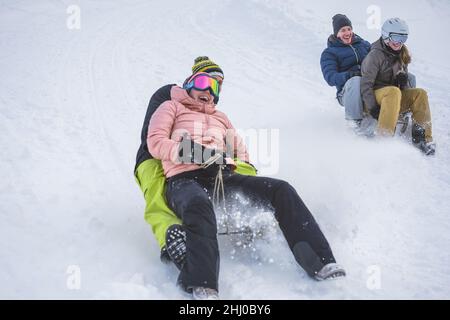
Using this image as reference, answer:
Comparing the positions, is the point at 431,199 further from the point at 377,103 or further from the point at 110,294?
the point at 110,294

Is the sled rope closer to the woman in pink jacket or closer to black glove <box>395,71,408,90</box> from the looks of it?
the woman in pink jacket

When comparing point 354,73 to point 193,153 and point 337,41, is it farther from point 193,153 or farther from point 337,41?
point 193,153

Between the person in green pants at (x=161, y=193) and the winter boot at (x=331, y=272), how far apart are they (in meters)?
0.77

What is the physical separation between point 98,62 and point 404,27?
4.86m

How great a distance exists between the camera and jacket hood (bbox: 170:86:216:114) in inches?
143

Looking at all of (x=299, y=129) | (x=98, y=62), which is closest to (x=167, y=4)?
(x=98, y=62)

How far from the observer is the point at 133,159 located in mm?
4695

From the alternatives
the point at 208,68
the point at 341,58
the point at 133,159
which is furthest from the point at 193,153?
the point at 341,58

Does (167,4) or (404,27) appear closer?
(404,27)

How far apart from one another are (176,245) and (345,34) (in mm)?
3471

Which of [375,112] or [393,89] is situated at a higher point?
[393,89]

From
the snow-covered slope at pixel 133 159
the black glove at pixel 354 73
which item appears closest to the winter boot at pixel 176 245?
the snow-covered slope at pixel 133 159

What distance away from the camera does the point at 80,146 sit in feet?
15.8
